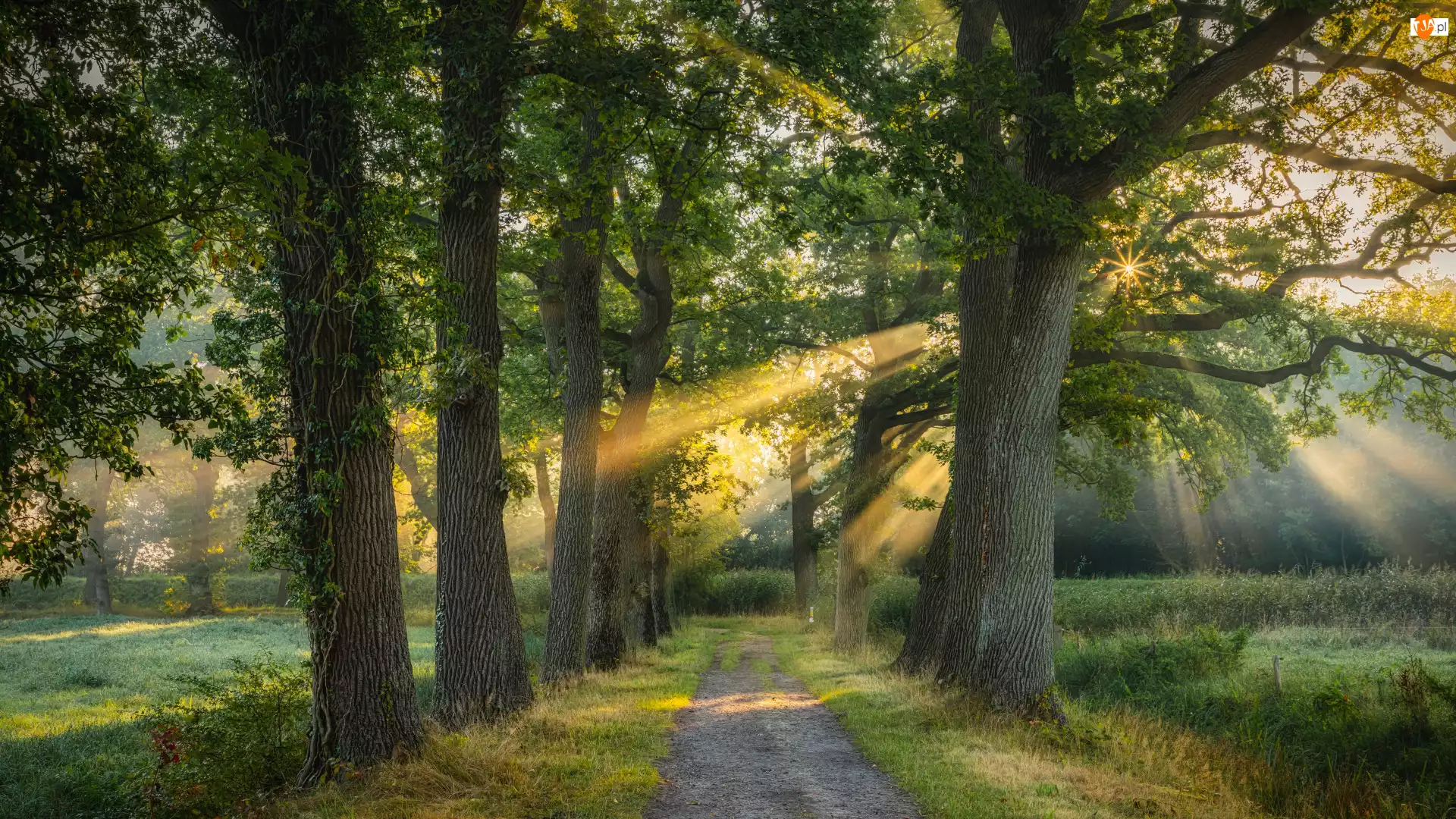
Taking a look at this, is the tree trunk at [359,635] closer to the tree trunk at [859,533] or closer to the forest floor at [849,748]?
the forest floor at [849,748]

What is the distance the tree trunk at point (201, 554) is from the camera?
3862 centimetres

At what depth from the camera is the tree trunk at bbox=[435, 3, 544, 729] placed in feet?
32.2

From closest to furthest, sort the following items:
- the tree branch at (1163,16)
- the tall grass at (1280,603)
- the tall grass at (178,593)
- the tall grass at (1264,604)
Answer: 1. the tree branch at (1163,16)
2. the tall grass at (1264,604)
3. the tall grass at (1280,603)
4. the tall grass at (178,593)

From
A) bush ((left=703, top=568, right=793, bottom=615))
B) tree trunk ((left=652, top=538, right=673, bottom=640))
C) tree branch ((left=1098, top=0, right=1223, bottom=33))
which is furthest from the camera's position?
bush ((left=703, top=568, right=793, bottom=615))

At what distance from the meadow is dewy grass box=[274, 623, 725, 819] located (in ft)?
0.12

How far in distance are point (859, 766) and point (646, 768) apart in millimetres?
2088

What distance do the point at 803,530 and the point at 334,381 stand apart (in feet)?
81.0

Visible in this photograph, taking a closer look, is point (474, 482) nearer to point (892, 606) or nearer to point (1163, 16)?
point (1163, 16)

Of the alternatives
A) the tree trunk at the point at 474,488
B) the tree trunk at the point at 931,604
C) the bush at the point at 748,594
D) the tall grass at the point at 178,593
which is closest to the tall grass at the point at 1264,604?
the tree trunk at the point at 931,604

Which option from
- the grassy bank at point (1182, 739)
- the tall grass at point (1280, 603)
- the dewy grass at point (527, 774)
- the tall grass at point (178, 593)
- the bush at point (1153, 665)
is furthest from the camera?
the tall grass at point (178, 593)

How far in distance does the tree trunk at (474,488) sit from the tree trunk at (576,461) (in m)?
3.89

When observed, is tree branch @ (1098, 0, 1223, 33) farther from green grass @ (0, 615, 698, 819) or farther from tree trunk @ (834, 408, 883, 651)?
tree trunk @ (834, 408, 883, 651)

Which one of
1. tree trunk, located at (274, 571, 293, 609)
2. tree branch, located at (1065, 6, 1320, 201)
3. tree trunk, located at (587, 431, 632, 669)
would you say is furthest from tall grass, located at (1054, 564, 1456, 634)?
tree trunk, located at (274, 571, 293, 609)

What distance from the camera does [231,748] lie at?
24.1ft
